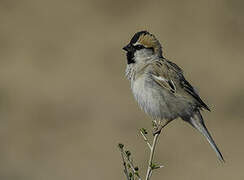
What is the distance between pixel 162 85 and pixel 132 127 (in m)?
6.91

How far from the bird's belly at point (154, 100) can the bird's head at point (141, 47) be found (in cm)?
30

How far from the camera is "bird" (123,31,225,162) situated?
8469 mm

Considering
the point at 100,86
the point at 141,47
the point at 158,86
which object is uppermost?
the point at 100,86

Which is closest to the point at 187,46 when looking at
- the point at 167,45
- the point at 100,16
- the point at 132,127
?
the point at 167,45

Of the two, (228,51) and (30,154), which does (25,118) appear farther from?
(228,51)

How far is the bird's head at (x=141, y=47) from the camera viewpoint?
8.57 m

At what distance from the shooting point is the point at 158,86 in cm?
854

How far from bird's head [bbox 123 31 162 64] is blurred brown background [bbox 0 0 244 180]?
522cm

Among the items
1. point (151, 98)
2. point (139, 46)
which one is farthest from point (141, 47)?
point (151, 98)

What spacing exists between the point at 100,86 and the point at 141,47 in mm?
8500

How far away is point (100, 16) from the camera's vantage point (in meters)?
19.9

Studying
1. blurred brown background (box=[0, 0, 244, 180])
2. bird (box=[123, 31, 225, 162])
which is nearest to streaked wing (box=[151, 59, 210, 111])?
bird (box=[123, 31, 225, 162])

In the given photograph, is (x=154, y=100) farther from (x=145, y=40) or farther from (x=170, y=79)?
(x=145, y=40)

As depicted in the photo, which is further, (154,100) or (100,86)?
(100,86)
